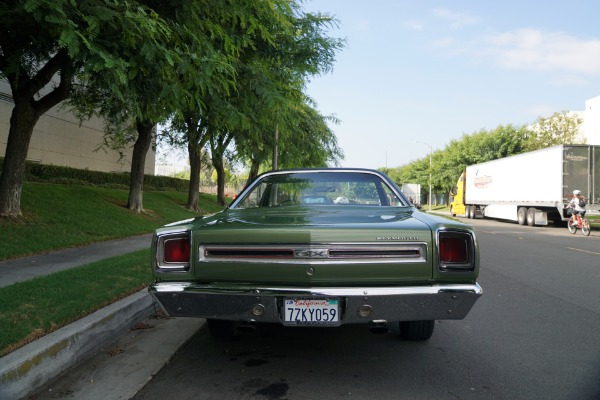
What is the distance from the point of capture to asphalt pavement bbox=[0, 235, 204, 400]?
3.39 metres

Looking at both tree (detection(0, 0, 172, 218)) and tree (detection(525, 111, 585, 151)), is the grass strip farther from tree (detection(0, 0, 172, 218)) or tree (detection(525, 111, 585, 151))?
tree (detection(525, 111, 585, 151))

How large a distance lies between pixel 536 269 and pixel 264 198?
642 centimetres

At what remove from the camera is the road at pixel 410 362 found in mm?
3469

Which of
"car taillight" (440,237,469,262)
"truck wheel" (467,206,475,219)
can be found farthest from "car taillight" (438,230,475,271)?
"truck wheel" (467,206,475,219)

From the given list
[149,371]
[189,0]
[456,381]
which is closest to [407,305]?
[456,381]

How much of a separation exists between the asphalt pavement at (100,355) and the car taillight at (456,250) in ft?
7.79

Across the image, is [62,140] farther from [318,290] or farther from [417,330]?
[318,290]

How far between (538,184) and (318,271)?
22.8 metres

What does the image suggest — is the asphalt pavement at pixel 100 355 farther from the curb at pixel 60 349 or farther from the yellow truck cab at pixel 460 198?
A: the yellow truck cab at pixel 460 198

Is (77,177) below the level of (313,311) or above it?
above

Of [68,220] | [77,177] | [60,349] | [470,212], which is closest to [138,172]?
[77,177]

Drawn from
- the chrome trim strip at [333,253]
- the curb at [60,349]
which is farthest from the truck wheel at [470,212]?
the chrome trim strip at [333,253]

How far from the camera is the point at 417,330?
15.0 ft

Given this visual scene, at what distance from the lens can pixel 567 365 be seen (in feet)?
13.3
